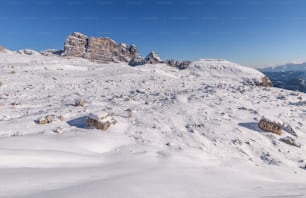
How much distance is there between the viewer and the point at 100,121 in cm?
883

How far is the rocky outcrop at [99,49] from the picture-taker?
71000mm

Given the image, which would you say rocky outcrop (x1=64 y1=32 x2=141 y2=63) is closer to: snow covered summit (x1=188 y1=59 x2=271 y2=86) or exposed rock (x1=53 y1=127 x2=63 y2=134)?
snow covered summit (x1=188 y1=59 x2=271 y2=86)

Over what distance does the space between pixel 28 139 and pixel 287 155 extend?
863 cm

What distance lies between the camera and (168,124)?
9.88m

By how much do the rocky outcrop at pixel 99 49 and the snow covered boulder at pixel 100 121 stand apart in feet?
206

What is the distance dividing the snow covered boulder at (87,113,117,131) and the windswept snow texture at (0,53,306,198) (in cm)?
27

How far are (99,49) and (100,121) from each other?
69.2 m

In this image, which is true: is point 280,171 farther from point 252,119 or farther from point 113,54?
point 113,54

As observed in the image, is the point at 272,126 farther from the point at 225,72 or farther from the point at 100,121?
the point at 225,72

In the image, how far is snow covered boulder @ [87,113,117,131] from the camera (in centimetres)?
882

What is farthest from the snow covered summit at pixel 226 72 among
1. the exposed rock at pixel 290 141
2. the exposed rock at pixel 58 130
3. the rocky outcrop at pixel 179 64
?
the exposed rock at pixel 58 130

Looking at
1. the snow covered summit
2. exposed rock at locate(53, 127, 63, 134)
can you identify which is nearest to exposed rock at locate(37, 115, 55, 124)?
exposed rock at locate(53, 127, 63, 134)

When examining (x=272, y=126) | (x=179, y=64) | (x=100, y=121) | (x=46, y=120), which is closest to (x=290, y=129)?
(x=272, y=126)

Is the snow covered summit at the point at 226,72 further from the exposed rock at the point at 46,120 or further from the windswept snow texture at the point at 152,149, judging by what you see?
the exposed rock at the point at 46,120
